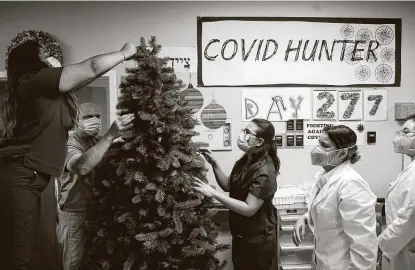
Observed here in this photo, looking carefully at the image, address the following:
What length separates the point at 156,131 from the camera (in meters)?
2.21

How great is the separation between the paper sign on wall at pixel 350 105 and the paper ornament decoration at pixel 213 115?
106 cm

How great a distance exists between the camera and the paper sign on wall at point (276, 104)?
142 inches

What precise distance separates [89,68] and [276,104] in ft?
6.03

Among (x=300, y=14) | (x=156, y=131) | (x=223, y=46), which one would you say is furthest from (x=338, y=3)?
(x=156, y=131)

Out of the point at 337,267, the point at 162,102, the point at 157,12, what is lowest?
the point at 337,267

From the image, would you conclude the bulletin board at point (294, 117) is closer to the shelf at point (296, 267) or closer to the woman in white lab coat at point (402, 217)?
the shelf at point (296, 267)

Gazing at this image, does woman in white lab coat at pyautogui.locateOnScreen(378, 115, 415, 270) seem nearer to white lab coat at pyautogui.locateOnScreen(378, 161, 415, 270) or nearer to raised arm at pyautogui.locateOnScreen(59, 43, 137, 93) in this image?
white lab coat at pyautogui.locateOnScreen(378, 161, 415, 270)

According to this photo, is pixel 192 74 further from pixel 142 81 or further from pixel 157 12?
pixel 142 81

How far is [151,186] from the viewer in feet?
7.15

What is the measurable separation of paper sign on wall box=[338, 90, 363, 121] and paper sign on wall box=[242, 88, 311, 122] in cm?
31

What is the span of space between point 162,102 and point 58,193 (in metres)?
0.94

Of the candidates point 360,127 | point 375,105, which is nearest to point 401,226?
point 360,127

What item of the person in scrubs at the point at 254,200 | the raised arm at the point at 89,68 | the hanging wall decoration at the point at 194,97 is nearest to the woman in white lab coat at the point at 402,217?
the person in scrubs at the point at 254,200

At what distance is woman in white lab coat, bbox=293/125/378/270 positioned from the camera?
2.27 metres
